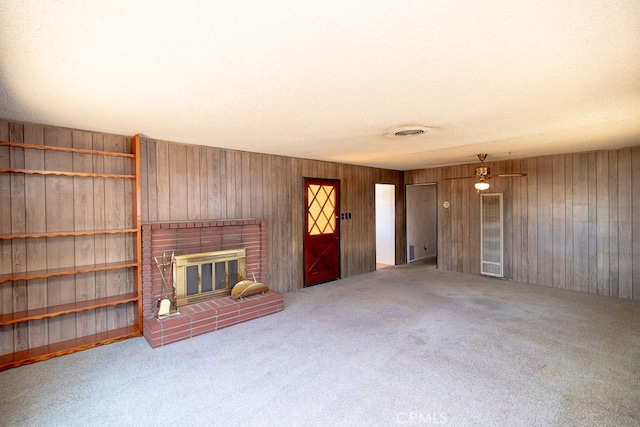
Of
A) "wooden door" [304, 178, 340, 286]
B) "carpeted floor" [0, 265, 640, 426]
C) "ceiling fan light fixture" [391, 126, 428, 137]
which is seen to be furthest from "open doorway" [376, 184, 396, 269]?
"ceiling fan light fixture" [391, 126, 428, 137]

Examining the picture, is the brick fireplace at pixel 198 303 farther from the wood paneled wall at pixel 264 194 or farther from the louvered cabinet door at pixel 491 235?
the louvered cabinet door at pixel 491 235

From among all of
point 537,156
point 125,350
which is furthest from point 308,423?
point 537,156

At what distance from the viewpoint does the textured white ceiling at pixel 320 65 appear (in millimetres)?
1368

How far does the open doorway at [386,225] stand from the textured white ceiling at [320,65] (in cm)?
395

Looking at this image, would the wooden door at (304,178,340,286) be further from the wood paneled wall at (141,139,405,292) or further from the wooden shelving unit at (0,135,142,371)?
the wooden shelving unit at (0,135,142,371)

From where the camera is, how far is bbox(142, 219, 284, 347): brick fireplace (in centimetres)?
326

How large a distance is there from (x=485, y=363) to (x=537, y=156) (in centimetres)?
429

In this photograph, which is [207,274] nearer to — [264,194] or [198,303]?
[198,303]

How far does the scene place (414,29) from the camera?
4.88 ft

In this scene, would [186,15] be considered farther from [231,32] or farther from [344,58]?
[344,58]

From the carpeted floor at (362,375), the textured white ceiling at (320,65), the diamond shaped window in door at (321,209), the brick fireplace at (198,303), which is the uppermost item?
the textured white ceiling at (320,65)

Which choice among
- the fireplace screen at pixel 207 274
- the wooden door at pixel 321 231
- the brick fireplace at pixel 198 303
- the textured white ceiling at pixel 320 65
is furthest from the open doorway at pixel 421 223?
the fireplace screen at pixel 207 274

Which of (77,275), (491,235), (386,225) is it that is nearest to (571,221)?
(491,235)

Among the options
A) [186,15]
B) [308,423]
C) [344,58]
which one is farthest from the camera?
[308,423]
